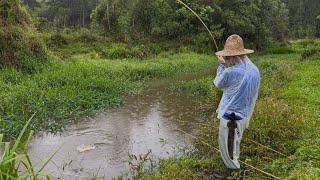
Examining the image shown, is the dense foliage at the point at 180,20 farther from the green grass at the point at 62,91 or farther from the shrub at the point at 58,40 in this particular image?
the green grass at the point at 62,91

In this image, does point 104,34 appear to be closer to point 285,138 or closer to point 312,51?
point 312,51

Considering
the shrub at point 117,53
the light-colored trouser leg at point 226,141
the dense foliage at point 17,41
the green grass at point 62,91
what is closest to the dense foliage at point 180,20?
the shrub at point 117,53

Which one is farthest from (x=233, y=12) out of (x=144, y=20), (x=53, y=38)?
(x=53, y=38)

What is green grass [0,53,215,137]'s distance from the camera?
927cm

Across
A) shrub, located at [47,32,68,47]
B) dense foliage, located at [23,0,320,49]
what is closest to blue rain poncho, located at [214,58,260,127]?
dense foliage, located at [23,0,320,49]

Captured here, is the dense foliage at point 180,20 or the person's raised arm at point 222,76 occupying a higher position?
the dense foliage at point 180,20

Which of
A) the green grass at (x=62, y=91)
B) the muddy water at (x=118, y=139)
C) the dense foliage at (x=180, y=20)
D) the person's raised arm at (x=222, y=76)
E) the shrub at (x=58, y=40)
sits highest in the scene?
the dense foliage at (x=180, y=20)

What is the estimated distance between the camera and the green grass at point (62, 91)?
9266mm

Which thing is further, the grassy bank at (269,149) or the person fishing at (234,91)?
the grassy bank at (269,149)

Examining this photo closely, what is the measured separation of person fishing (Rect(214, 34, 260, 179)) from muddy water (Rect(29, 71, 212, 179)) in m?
1.77

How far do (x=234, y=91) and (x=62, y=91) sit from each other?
6838 mm

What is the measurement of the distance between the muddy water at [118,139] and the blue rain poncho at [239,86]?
2.00 meters

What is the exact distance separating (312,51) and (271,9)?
10.8 m

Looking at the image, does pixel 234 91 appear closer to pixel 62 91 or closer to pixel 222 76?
pixel 222 76
